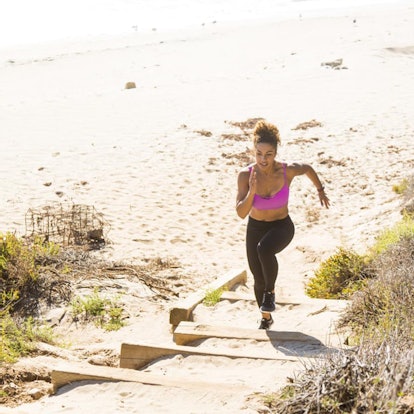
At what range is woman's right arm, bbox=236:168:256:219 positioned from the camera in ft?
17.8

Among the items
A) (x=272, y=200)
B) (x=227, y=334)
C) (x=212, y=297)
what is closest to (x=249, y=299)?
(x=212, y=297)

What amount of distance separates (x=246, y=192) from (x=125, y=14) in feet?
208

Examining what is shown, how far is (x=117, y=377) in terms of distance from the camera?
4535 mm

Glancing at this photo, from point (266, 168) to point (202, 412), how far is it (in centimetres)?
224

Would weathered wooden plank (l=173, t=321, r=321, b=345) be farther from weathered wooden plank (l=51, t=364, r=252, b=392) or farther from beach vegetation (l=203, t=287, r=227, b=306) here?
weathered wooden plank (l=51, t=364, r=252, b=392)

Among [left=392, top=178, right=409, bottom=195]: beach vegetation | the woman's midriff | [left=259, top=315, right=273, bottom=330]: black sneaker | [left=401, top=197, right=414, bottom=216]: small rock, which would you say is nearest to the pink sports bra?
the woman's midriff

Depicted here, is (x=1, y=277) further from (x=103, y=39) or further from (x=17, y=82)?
(x=103, y=39)

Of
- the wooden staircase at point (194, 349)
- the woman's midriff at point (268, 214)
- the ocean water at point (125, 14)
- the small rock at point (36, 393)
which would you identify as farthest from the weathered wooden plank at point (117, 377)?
the ocean water at point (125, 14)

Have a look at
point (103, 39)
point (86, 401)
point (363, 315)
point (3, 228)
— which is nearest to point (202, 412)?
point (86, 401)

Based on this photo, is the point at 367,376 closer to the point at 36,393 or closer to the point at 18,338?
the point at 36,393

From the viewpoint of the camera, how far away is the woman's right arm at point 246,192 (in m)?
5.43

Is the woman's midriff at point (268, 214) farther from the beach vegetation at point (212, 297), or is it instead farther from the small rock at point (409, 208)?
the small rock at point (409, 208)

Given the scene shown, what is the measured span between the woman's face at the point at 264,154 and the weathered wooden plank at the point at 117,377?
1936 millimetres

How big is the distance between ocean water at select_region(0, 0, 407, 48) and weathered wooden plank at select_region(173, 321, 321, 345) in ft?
145
